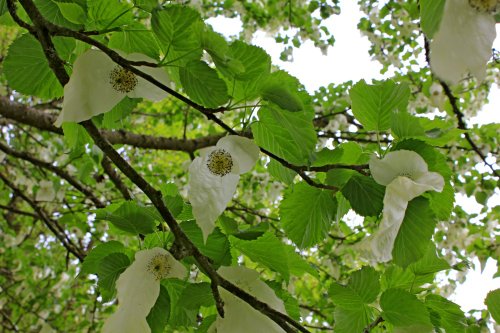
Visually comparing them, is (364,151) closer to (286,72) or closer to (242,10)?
(286,72)

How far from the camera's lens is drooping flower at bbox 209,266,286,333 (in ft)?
2.00

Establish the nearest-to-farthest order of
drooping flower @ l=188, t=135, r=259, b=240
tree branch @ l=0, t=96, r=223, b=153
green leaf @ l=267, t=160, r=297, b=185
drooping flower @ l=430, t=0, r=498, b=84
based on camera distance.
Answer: drooping flower @ l=430, t=0, r=498, b=84
drooping flower @ l=188, t=135, r=259, b=240
green leaf @ l=267, t=160, r=297, b=185
tree branch @ l=0, t=96, r=223, b=153

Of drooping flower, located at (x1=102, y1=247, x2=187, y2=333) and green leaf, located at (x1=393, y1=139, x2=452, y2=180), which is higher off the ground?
green leaf, located at (x1=393, y1=139, x2=452, y2=180)

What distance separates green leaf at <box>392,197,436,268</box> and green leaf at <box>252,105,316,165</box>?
0.16 m

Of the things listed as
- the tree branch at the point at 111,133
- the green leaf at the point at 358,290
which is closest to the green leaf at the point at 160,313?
the green leaf at the point at 358,290

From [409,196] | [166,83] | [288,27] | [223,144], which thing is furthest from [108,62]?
[288,27]

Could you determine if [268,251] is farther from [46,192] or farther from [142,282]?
[46,192]

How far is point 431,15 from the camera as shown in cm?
39

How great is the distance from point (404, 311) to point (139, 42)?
56 cm

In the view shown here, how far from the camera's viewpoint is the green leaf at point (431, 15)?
39cm

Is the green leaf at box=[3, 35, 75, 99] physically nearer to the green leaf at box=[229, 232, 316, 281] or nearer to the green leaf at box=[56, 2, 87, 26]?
the green leaf at box=[56, 2, 87, 26]

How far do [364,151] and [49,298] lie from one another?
2.99m

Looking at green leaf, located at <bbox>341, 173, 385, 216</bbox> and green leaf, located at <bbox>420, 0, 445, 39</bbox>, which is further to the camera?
green leaf, located at <bbox>341, 173, 385, 216</bbox>

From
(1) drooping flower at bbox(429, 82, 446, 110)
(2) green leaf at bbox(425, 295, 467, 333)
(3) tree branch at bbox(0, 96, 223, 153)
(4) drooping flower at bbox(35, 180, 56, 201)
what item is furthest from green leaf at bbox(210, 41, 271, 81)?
(4) drooping flower at bbox(35, 180, 56, 201)
